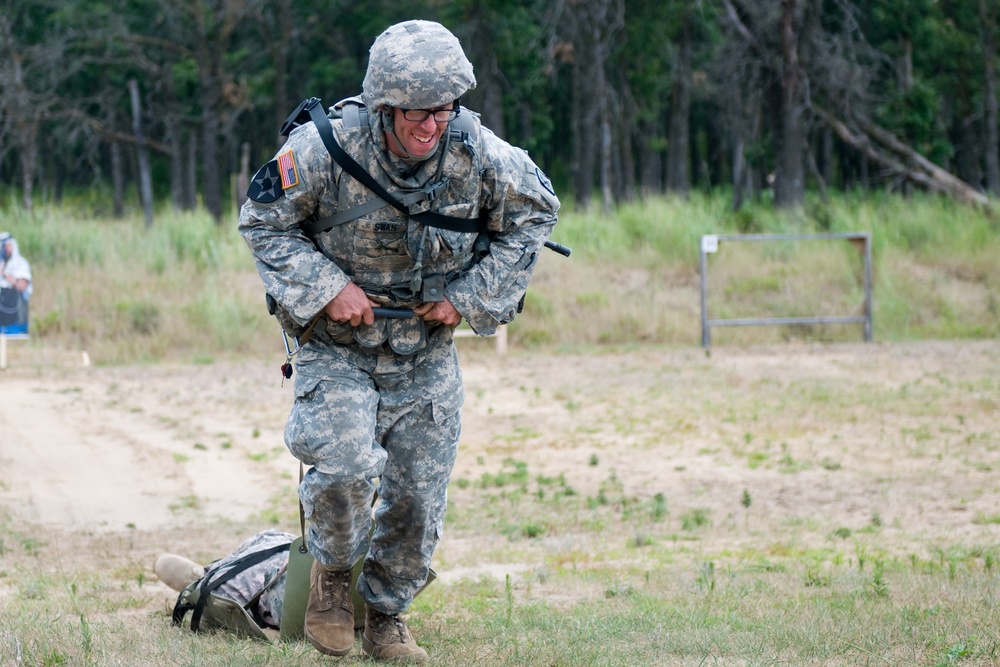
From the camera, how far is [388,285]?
12.6 feet

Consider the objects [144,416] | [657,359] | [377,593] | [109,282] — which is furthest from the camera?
[109,282]

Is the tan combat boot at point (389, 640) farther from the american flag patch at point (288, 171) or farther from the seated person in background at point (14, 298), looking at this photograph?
the seated person in background at point (14, 298)

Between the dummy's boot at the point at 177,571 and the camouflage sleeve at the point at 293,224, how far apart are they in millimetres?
1509

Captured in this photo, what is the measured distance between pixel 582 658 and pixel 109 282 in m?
14.4

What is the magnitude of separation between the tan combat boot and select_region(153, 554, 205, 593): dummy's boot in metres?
0.97

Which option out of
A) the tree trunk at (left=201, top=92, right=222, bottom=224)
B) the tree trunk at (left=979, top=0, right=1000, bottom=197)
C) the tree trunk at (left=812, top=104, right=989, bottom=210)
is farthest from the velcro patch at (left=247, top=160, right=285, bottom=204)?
the tree trunk at (left=979, top=0, right=1000, bottom=197)

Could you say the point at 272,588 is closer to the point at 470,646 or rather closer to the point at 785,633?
the point at 470,646

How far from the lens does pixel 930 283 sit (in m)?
17.1

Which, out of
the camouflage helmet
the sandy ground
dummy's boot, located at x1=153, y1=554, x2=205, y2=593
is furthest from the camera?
the sandy ground

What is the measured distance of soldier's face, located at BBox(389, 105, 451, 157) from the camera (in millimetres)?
3568

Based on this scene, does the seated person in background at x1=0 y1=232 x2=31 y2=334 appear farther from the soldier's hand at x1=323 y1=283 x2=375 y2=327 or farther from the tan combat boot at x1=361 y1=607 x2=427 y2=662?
the soldier's hand at x1=323 y1=283 x2=375 y2=327

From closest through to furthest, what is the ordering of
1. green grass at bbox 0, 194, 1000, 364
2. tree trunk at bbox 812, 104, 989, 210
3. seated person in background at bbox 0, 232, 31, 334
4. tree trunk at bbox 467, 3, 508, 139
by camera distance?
seated person in background at bbox 0, 232, 31, 334 < green grass at bbox 0, 194, 1000, 364 < tree trunk at bbox 812, 104, 989, 210 < tree trunk at bbox 467, 3, 508, 139

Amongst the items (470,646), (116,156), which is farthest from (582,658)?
(116,156)

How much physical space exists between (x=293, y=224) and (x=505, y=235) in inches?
26.7
